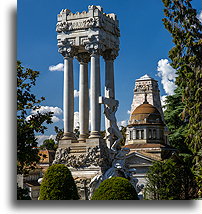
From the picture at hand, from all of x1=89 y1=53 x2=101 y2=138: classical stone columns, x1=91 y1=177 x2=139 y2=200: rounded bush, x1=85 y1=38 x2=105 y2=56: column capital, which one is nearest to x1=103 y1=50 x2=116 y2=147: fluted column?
x1=89 y1=53 x2=101 y2=138: classical stone columns

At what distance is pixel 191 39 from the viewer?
20031 millimetres

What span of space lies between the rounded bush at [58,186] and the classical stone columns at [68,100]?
4.99 metres

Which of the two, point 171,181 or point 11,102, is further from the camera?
point 171,181

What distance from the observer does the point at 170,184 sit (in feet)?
85.0

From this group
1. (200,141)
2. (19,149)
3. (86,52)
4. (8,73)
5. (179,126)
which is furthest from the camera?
(179,126)

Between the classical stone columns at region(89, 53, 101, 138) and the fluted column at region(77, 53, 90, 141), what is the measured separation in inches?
47.2

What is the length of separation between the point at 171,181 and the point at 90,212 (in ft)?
41.4

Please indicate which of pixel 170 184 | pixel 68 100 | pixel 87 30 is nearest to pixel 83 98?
pixel 68 100

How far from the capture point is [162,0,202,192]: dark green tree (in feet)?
64.4

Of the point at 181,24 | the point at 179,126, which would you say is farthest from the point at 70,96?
the point at 179,126

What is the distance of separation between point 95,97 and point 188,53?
4902 mm

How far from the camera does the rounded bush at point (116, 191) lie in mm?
16717
